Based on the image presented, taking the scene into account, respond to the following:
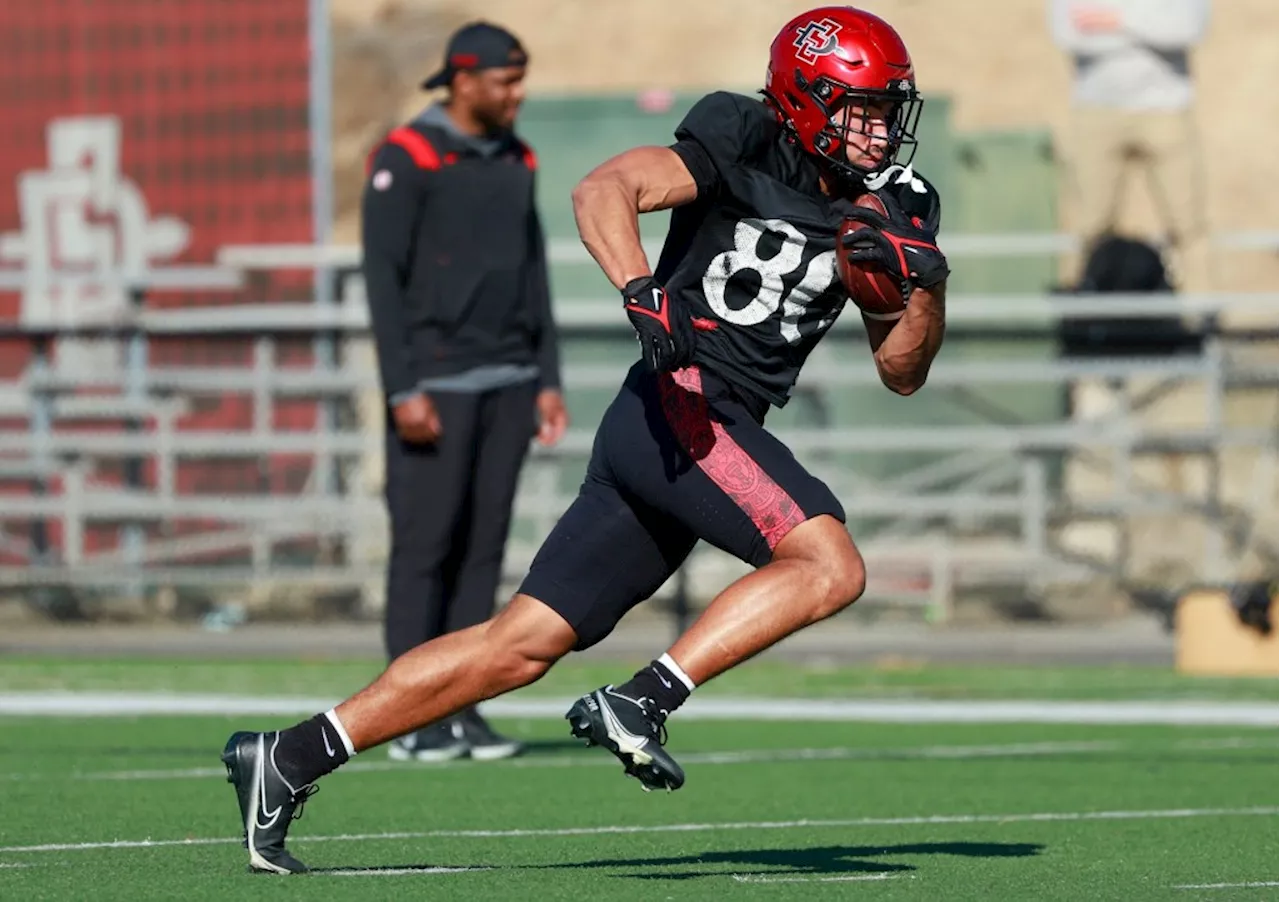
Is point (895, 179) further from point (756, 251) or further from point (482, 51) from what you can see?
point (482, 51)

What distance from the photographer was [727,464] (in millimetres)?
5750

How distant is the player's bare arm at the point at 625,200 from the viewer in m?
5.55

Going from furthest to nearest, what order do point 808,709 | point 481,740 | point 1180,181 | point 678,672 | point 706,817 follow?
point 1180,181
point 808,709
point 481,740
point 706,817
point 678,672

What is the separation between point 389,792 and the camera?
25.0 feet

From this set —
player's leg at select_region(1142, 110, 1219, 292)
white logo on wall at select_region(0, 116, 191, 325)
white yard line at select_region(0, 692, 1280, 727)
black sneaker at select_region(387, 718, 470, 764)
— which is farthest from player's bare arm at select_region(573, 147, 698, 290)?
player's leg at select_region(1142, 110, 1219, 292)

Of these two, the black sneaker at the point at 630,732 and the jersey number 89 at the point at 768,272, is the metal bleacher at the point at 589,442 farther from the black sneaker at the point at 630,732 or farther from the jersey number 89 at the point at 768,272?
the black sneaker at the point at 630,732

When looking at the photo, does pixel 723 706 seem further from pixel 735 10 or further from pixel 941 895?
pixel 735 10

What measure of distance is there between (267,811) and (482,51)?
364 centimetres

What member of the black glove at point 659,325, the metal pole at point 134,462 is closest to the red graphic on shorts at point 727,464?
the black glove at point 659,325

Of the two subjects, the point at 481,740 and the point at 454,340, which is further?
the point at 454,340

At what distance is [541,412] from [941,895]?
3.79m

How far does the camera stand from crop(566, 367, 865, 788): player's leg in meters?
5.61

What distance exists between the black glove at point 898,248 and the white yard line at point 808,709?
14.8 feet

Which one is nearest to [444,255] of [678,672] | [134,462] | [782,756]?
[782,756]
